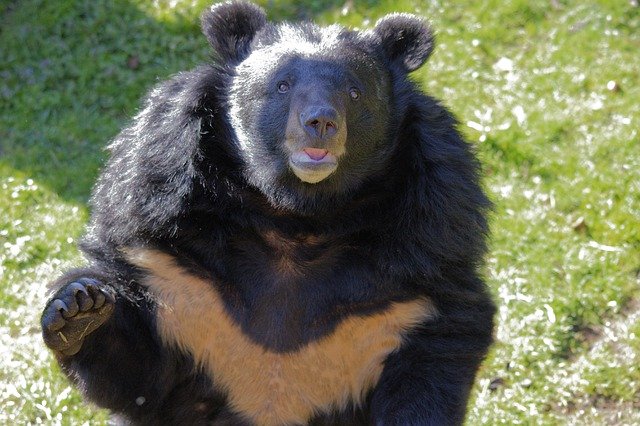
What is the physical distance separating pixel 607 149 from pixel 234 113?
3.63 meters

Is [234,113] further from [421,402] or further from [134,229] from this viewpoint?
[421,402]

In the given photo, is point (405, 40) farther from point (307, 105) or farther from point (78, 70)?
point (78, 70)

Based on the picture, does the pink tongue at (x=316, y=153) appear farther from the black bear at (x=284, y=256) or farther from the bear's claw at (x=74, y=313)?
the bear's claw at (x=74, y=313)

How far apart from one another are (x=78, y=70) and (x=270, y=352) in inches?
181

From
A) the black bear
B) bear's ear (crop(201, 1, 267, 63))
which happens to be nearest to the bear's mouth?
the black bear

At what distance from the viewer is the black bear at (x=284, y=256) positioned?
5.06 m

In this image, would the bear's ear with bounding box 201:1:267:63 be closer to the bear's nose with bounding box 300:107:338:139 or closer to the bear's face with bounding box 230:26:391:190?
the bear's face with bounding box 230:26:391:190

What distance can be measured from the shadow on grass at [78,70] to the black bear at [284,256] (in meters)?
2.92

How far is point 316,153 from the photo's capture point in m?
4.82

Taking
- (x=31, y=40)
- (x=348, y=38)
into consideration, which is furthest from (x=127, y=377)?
(x=31, y=40)

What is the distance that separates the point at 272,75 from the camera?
17.1 feet

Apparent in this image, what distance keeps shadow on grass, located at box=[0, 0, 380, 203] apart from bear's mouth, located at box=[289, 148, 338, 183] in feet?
11.3

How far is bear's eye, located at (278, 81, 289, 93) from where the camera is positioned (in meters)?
5.13

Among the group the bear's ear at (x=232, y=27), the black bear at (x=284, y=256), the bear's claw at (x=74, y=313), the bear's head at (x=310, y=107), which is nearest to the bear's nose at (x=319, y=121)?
the bear's head at (x=310, y=107)
